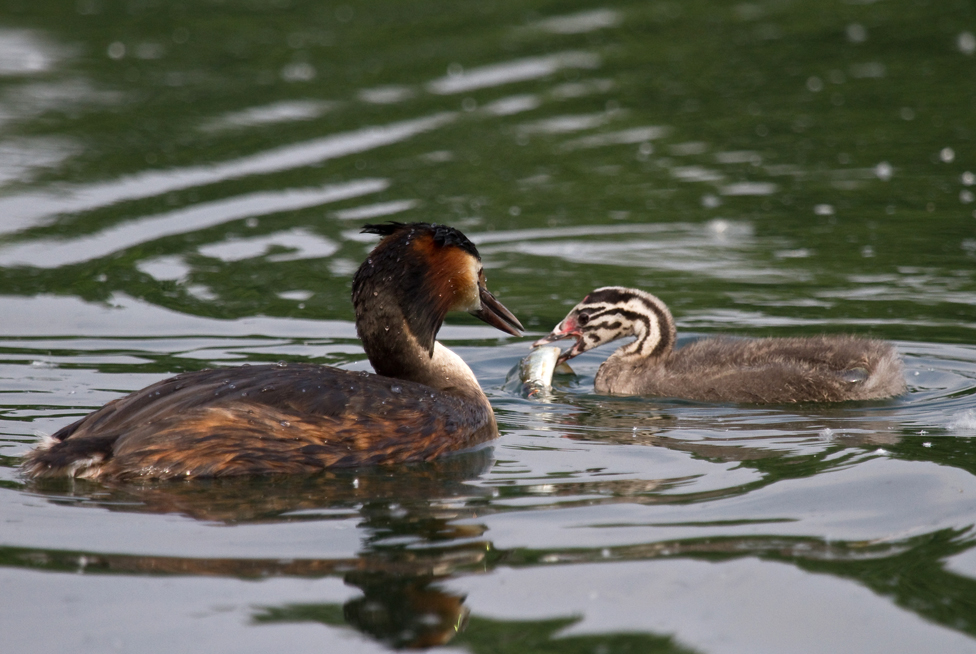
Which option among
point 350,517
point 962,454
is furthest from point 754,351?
point 350,517

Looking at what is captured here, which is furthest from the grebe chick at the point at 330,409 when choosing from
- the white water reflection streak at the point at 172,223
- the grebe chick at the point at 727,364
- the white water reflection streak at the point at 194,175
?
the white water reflection streak at the point at 194,175

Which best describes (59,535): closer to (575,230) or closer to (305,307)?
(305,307)

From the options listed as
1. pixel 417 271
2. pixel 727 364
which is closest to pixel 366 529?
pixel 417 271

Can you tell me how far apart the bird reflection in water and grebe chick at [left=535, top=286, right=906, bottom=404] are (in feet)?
6.01

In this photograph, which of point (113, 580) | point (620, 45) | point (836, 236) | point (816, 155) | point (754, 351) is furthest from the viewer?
point (620, 45)

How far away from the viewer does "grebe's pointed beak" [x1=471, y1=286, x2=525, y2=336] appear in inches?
306

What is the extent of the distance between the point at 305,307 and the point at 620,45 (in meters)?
9.81

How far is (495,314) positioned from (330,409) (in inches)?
63.5

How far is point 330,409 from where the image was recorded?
6.47m

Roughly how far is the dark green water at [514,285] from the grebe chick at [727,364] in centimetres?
16

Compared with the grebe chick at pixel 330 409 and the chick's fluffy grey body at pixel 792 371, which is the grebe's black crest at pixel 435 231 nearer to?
the grebe chick at pixel 330 409

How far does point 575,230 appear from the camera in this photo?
1232 cm

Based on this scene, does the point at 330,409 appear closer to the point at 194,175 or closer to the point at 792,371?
the point at 792,371

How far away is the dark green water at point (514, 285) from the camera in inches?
202
